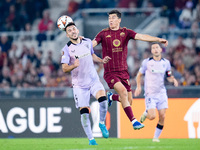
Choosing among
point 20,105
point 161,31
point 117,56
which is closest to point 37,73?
point 20,105

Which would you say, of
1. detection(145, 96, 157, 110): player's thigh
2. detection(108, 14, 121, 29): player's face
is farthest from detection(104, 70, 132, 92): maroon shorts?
detection(145, 96, 157, 110): player's thigh

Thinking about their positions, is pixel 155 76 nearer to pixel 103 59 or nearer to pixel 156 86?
pixel 156 86

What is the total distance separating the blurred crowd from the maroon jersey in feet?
17.3

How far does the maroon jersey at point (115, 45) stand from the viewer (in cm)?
1291

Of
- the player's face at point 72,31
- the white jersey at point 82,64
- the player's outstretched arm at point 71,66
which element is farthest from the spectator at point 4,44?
the player's outstretched arm at point 71,66

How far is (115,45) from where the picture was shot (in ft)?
42.4

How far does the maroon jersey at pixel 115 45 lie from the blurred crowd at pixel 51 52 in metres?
5.27

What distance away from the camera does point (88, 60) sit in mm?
12375

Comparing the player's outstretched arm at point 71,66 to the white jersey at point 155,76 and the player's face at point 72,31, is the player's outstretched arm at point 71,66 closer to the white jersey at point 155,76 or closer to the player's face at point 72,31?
the player's face at point 72,31

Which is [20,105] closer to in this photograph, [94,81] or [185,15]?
[94,81]

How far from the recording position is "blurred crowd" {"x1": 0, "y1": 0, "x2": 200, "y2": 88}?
777 inches

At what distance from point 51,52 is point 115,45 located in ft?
30.1

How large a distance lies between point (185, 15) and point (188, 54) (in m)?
2.37

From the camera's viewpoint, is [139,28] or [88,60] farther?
[139,28]
